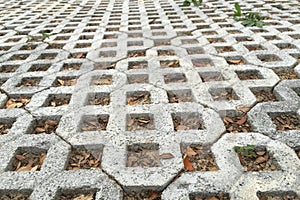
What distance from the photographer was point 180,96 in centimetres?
Result: 182

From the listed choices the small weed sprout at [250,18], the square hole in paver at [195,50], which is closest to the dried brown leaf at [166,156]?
the square hole in paver at [195,50]

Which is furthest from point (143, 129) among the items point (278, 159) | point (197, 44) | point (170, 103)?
point (197, 44)

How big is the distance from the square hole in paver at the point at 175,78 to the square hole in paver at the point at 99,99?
441 mm

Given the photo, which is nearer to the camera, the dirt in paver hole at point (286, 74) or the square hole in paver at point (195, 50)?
the dirt in paver hole at point (286, 74)

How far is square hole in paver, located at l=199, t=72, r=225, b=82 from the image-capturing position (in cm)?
200

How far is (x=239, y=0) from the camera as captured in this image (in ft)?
13.8

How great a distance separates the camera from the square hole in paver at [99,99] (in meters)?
1.80

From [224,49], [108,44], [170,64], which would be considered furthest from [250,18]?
[108,44]

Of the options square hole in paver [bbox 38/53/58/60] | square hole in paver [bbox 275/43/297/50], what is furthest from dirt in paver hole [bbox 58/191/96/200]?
square hole in paver [bbox 275/43/297/50]

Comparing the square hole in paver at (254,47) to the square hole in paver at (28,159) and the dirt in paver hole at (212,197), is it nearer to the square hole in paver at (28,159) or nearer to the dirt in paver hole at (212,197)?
the dirt in paver hole at (212,197)

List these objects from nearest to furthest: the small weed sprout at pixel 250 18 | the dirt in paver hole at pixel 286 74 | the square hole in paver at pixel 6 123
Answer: the square hole in paver at pixel 6 123 → the dirt in paver hole at pixel 286 74 → the small weed sprout at pixel 250 18

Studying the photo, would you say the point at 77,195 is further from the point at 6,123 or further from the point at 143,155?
the point at 6,123

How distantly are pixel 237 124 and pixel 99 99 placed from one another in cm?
87

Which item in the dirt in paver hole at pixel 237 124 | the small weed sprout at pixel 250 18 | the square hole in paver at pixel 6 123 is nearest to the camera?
the dirt in paver hole at pixel 237 124
